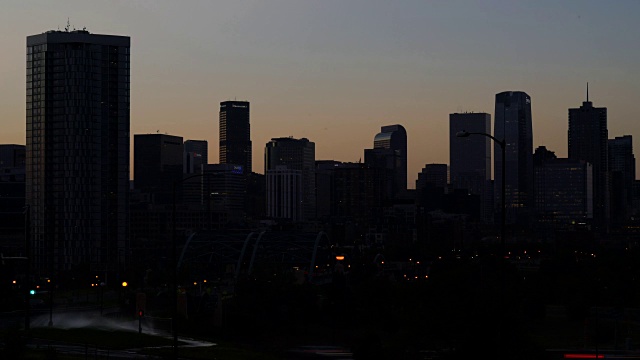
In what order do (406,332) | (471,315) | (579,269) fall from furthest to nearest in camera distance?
(579,269)
(406,332)
(471,315)

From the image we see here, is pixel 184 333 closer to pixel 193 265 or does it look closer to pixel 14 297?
pixel 14 297

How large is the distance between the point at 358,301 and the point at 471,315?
60.2 meters

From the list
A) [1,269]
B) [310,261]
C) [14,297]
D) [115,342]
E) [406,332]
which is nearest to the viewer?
[406,332]

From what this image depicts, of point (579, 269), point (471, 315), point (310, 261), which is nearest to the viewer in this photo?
point (471, 315)

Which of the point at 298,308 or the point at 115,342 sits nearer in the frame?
the point at 115,342

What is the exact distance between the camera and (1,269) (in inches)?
5059

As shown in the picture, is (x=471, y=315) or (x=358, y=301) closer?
(x=471, y=315)

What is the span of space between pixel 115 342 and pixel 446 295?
2278 centimetres

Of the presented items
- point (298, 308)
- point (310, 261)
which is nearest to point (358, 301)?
point (298, 308)

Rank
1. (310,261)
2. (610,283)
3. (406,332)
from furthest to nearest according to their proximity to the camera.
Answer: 1. (310,261)
2. (610,283)
3. (406,332)

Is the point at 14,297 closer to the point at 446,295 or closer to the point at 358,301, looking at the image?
the point at 358,301

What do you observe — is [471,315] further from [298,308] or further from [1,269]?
[1,269]

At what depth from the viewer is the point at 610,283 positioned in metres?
139

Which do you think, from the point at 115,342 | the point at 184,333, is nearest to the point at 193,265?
the point at 184,333
